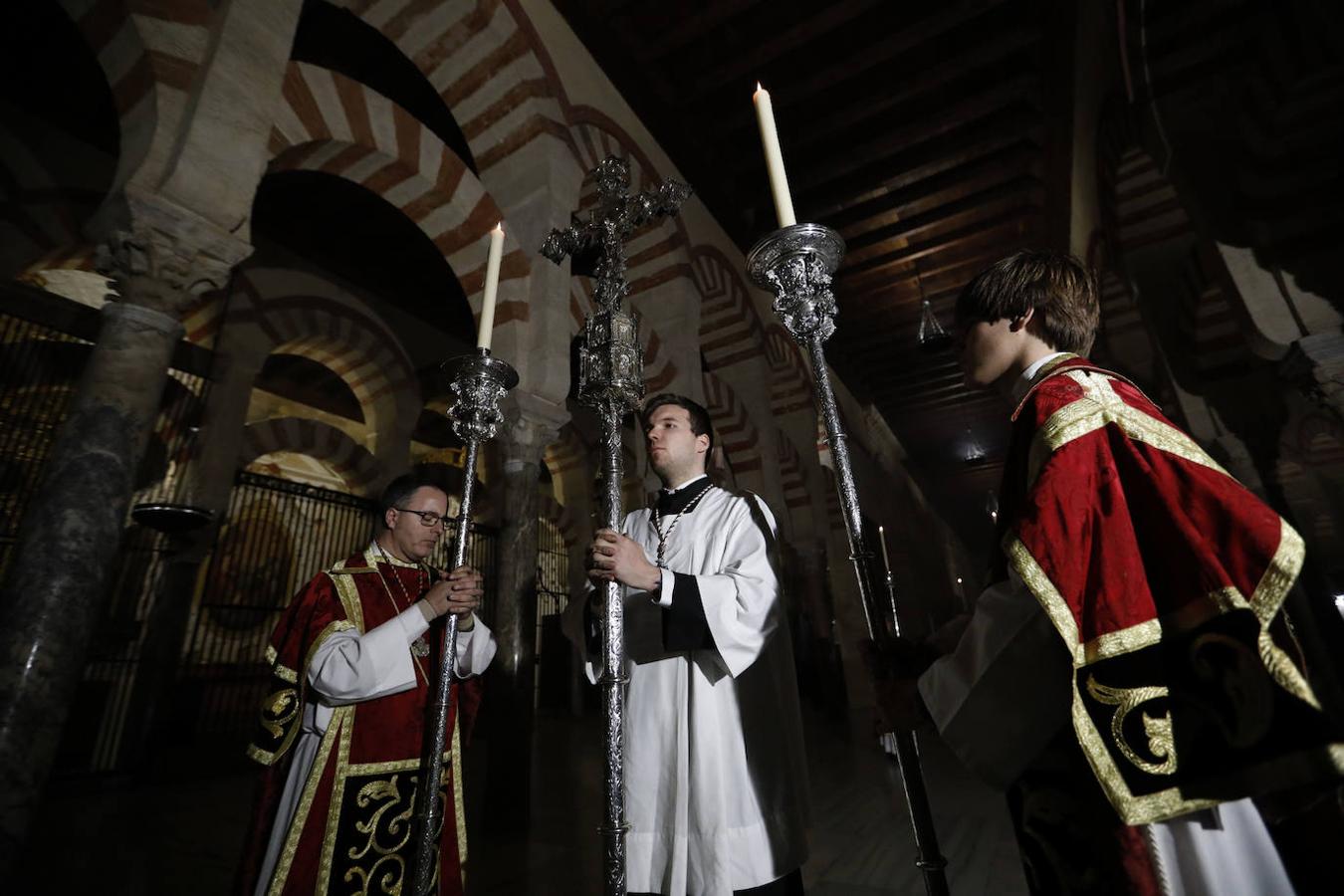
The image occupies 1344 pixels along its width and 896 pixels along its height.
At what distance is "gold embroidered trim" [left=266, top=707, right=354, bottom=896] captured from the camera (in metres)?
1.46

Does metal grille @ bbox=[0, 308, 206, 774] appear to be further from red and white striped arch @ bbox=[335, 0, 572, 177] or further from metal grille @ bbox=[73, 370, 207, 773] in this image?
red and white striped arch @ bbox=[335, 0, 572, 177]

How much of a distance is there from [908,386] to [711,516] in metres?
11.0

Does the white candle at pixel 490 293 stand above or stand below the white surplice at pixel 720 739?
above

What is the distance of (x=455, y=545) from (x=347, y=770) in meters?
0.71

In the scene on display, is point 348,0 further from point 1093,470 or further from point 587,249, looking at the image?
point 1093,470

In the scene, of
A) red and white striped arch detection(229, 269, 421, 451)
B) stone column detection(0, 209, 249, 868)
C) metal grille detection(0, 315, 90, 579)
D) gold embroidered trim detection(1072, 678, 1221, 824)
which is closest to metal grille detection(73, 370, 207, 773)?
metal grille detection(0, 315, 90, 579)

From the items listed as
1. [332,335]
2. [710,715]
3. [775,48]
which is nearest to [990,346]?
[710,715]

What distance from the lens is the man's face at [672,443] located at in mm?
1670

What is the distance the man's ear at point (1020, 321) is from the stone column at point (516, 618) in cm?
272

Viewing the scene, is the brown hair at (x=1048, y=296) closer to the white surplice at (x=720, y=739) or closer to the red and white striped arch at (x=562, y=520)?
the white surplice at (x=720, y=739)

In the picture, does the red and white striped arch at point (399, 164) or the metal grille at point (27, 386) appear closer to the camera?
the red and white striped arch at point (399, 164)

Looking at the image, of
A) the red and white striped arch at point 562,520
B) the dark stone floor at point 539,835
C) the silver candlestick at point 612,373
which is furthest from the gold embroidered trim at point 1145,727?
the red and white striped arch at point 562,520

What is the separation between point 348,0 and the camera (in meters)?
3.84

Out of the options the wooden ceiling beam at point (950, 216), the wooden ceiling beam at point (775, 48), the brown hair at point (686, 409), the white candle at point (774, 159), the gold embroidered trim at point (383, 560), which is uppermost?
the wooden ceiling beam at point (950, 216)
